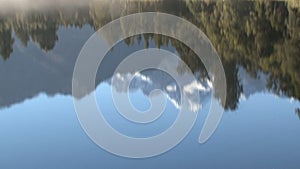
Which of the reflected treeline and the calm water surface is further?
the reflected treeline

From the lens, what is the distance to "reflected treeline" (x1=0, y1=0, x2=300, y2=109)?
93.0 ft

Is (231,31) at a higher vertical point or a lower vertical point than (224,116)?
higher

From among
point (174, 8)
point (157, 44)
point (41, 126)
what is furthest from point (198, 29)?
point (41, 126)

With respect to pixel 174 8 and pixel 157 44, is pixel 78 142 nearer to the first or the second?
pixel 157 44

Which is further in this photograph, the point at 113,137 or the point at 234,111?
the point at 234,111

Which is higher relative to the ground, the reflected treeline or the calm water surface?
the reflected treeline

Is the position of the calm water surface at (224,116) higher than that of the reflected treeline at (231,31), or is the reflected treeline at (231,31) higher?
the reflected treeline at (231,31)

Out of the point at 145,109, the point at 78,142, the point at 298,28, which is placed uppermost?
the point at 298,28

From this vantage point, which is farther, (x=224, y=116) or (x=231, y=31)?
(x=231, y=31)

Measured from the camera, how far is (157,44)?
45562 millimetres

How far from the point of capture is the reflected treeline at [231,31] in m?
28.3

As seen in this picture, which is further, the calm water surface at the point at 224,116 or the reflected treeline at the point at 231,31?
the reflected treeline at the point at 231,31

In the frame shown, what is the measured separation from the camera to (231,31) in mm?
39844

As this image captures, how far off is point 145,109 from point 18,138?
613cm
